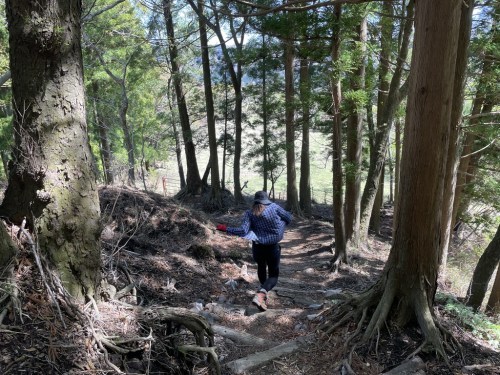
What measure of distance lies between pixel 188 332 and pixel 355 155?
7090 mm

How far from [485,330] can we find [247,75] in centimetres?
1886

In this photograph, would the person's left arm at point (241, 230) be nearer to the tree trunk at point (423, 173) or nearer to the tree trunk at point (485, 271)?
the tree trunk at point (423, 173)

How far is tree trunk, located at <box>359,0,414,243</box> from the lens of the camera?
966 centimetres

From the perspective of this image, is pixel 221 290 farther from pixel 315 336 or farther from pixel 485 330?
pixel 485 330

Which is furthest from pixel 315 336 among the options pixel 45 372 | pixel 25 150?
pixel 25 150

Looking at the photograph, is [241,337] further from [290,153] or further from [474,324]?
[290,153]

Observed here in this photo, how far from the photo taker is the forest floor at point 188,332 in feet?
8.67

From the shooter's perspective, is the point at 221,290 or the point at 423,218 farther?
the point at 221,290

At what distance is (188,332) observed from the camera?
4285 millimetres

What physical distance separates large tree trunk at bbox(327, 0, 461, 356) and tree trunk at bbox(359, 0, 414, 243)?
5.74 meters

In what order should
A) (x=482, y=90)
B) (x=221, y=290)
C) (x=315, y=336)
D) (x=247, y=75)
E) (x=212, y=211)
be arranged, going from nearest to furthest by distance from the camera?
1. (x=315, y=336)
2. (x=221, y=290)
3. (x=482, y=90)
4. (x=212, y=211)
5. (x=247, y=75)

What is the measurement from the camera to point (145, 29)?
19.6 m

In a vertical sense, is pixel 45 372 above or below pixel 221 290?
above

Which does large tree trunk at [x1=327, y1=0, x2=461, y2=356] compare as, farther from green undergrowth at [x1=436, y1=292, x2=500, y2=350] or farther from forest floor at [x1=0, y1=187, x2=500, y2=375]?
green undergrowth at [x1=436, y1=292, x2=500, y2=350]
